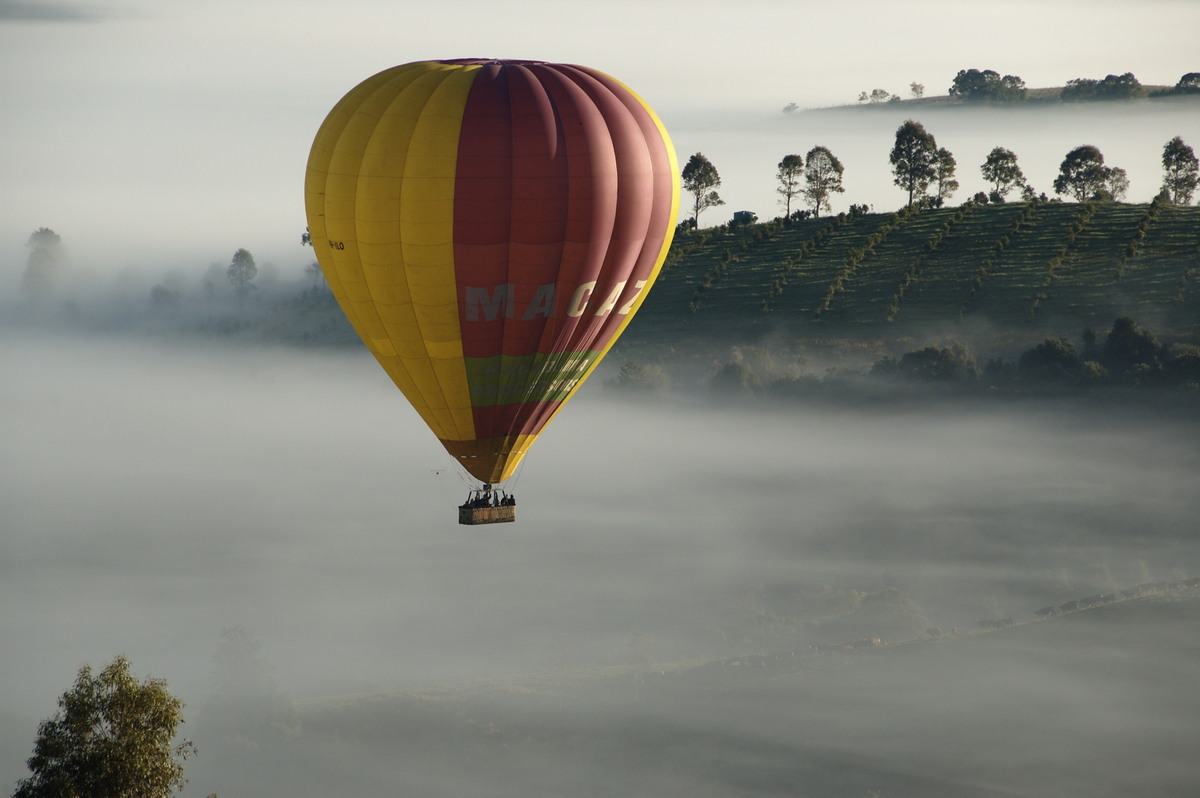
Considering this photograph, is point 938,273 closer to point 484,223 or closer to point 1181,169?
point 1181,169

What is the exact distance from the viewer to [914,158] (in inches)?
7510

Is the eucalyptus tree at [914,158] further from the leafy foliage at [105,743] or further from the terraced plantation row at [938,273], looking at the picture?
the leafy foliage at [105,743]

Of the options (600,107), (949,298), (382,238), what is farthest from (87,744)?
(949,298)

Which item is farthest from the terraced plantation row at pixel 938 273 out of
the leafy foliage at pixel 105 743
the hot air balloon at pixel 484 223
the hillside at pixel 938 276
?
the leafy foliage at pixel 105 743

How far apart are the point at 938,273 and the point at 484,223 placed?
437 feet

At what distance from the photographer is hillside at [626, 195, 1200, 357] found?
173125mm

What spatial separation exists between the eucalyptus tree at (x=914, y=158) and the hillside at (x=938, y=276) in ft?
13.6

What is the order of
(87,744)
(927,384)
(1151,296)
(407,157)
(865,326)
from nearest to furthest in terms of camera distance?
(87,744), (407,157), (1151,296), (865,326), (927,384)

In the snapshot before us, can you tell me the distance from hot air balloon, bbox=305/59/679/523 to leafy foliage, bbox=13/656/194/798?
55.1 feet

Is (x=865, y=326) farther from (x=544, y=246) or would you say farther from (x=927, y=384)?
(x=544, y=246)

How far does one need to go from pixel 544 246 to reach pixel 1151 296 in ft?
435

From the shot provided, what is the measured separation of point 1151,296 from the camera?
170500 millimetres

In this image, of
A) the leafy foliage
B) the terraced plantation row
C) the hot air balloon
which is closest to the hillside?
the terraced plantation row

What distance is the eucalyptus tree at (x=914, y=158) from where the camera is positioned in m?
188
